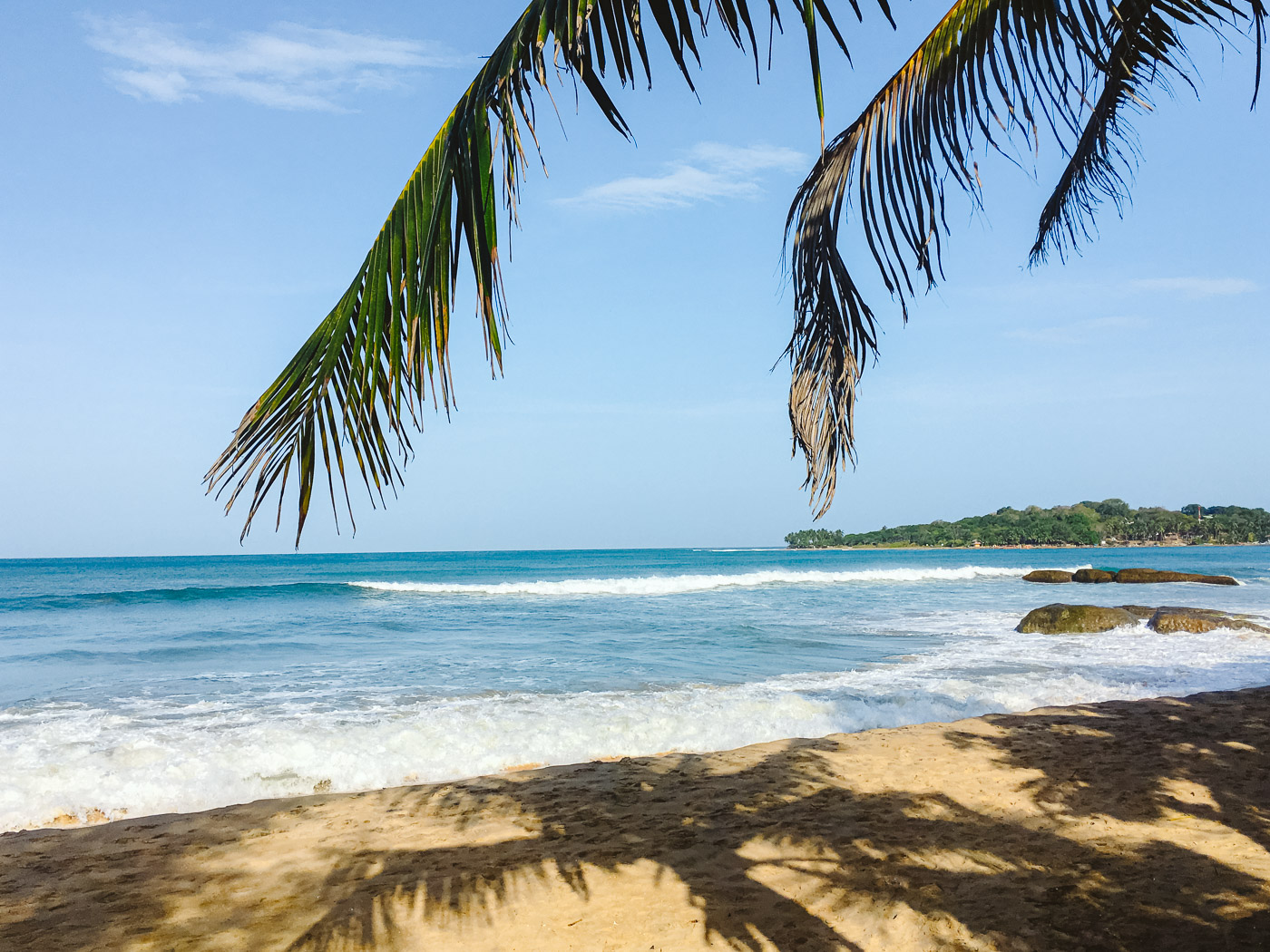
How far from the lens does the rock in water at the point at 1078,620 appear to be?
14.0 metres

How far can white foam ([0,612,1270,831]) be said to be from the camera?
607cm

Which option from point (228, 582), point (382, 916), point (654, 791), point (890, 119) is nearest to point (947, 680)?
point (654, 791)

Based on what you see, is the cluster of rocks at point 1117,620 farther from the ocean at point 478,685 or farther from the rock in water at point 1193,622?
the ocean at point 478,685

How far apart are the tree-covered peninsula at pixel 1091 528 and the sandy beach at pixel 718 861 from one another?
321 ft

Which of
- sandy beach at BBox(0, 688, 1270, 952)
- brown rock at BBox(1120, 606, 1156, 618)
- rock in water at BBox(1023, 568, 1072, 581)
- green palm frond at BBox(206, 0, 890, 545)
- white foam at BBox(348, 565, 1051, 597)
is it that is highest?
green palm frond at BBox(206, 0, 890, 545)

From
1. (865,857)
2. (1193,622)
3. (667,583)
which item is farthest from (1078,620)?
(667,583)

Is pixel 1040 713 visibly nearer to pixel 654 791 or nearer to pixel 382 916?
pixel 654 791

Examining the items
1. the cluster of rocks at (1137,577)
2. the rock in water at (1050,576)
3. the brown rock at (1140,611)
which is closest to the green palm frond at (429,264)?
the brown rock at (1140,611)

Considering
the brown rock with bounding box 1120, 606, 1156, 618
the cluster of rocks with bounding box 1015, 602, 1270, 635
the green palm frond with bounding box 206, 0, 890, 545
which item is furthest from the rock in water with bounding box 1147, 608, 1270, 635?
the green palm frond with bounding box 206, 0, 890, 545

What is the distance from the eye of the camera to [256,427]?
1.61m

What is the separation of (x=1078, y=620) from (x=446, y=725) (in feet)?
37.9

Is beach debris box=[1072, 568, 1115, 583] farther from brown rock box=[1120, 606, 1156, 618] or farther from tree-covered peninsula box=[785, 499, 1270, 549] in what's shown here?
tree-covered peninsula box=[785, 499, 1270, 549]

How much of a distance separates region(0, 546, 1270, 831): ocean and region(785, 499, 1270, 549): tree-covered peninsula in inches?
3078

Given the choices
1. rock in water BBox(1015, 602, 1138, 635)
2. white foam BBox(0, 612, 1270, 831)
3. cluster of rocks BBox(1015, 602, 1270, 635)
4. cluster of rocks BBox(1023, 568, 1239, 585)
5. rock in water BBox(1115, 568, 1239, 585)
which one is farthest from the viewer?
rock in water BBox(1115, 568, 1239, 585)
